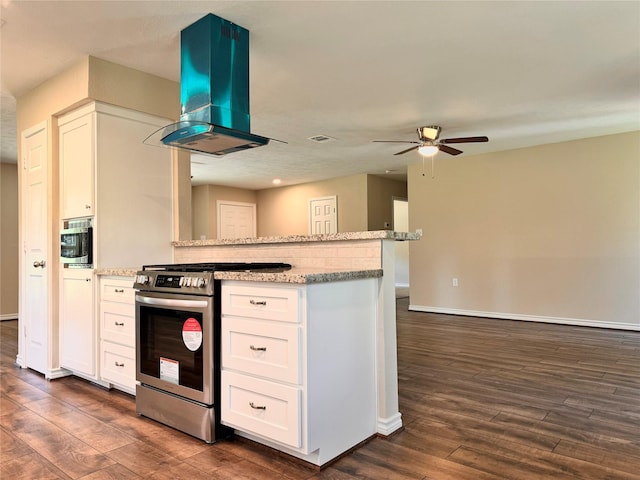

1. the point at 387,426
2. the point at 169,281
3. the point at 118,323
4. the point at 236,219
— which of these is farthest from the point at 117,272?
the point at 236,219

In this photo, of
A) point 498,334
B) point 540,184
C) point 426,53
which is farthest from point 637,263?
point 426,53

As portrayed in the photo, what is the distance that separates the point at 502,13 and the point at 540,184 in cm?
373

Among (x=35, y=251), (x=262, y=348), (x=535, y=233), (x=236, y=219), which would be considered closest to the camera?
(x=262, y=348)

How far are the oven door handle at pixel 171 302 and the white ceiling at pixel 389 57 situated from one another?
5.47 ft

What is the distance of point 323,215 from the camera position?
8.78 m

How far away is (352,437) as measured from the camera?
6.88 ft

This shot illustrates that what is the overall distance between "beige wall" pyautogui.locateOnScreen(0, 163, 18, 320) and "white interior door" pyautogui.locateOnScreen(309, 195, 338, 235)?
500 centimetres

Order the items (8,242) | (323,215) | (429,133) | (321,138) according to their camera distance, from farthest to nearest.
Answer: (323,215) → (8,242) → (321,138) → (429,133)

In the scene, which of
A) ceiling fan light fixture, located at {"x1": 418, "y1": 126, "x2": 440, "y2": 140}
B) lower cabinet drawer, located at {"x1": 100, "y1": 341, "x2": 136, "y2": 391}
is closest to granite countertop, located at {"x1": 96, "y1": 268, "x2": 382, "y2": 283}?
lower cabinet drawer, located at {"x1": 100, "y1": 341, "x2": 136, "y2": 391}

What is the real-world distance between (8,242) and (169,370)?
212 inches

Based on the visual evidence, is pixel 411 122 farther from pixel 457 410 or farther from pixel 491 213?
pixel 457 410

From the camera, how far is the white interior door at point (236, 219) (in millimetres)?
9453

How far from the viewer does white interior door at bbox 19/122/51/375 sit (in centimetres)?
347

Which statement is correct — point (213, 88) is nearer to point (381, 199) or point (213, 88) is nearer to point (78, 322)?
point (78, 322)
